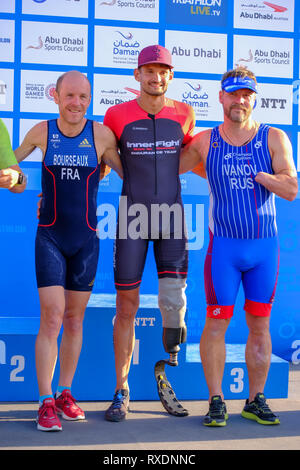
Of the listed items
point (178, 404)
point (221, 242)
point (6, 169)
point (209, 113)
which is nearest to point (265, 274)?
point (221, 242)

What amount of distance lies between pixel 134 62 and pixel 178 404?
2756 mm

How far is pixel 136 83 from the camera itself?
16.3 feet

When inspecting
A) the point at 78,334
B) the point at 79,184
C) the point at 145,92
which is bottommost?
the point at 78,334

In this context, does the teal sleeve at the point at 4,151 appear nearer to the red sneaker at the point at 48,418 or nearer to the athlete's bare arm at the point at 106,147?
the athlete's bare arm at the point at 106,147

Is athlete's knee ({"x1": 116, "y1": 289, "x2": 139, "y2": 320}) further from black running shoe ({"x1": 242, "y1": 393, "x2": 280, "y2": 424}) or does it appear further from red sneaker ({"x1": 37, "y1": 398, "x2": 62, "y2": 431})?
black running shoe ({"x1": 242, "y1": 393, "x2": 280, "y2": 424})

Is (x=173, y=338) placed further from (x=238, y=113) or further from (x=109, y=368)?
(x=238, y=113)

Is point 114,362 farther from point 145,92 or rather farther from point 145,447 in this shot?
point 145,92

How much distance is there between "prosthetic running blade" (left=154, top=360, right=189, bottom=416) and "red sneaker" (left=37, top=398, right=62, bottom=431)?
0.73 m

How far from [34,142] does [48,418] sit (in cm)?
143

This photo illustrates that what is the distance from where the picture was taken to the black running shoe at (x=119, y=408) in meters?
3.32

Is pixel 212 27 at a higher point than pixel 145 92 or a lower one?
higher

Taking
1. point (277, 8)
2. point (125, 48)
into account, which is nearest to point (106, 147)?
point (125, 48)

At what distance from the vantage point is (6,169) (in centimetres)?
271

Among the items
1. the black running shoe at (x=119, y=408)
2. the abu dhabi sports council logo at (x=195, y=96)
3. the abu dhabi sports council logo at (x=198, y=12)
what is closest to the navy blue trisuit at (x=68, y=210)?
the black running shoe at (x=119, y=408)
